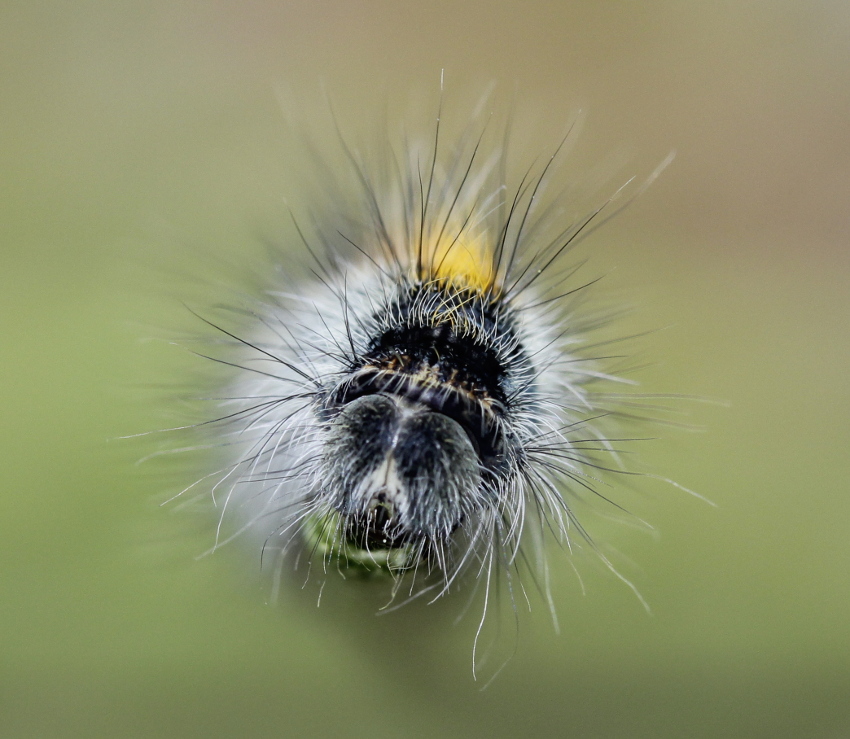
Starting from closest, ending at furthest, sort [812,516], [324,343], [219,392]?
[324,343] → [219,392] → [812,516]

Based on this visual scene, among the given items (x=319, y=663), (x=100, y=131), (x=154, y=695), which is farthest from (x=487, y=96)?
(x=154, y=695)

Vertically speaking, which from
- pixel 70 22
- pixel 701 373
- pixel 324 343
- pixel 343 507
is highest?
pixel 70 22

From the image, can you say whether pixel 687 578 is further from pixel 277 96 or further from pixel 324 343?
pixel 277 96

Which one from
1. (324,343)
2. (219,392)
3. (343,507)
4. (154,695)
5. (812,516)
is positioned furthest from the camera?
(812,516)

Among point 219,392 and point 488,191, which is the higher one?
point 488,191

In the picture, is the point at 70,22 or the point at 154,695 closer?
the point at 154,695
